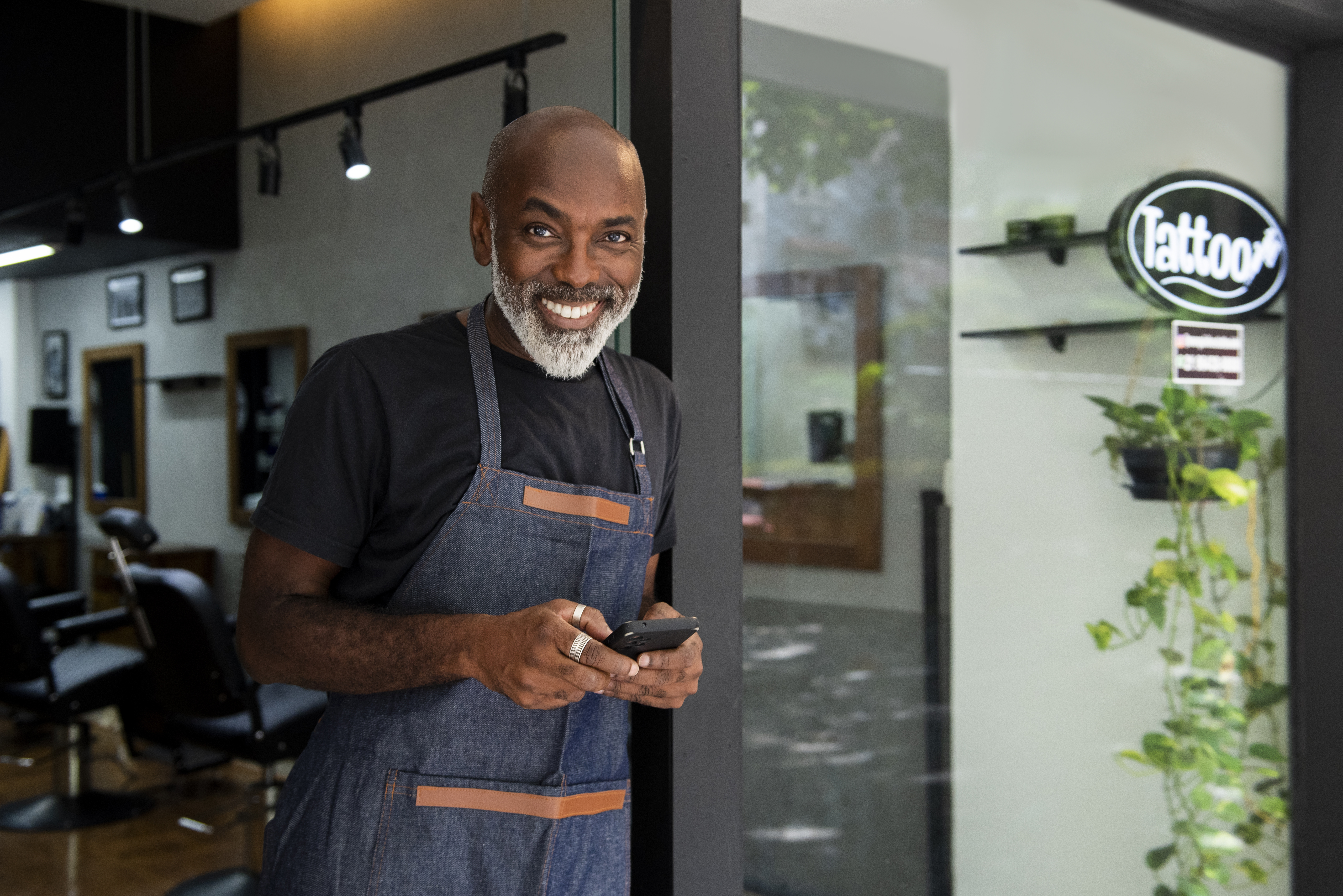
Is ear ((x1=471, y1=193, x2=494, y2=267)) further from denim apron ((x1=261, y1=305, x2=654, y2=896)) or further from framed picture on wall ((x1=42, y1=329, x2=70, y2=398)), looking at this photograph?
framed picture on wall ((x1=42, y1=329, x2=70, y2=398))

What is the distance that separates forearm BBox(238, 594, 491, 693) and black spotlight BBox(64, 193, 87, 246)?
14.7 feet

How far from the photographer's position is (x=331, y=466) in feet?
3.93

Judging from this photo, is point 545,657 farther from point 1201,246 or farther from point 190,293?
point 190,293

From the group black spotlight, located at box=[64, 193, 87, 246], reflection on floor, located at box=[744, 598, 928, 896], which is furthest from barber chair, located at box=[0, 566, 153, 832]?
reflection on floor, located at box=[744, 598, 928, 896]

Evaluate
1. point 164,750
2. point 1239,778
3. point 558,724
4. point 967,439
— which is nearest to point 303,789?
point 558,724

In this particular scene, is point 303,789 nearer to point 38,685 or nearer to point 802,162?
point 802,162

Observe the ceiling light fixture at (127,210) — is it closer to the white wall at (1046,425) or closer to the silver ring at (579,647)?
the white wall at (1046,425)

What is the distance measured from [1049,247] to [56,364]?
656cm

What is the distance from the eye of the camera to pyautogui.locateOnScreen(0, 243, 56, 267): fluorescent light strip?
596 cm

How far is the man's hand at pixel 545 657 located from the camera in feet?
3.53

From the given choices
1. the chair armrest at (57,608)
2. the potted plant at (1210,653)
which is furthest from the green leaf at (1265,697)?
the chair armrest at (57,608)

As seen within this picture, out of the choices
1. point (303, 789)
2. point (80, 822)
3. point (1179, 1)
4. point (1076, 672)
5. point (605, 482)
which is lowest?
point (80, 822)

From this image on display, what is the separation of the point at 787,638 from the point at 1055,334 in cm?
98

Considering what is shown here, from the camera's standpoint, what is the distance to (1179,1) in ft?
9.01
